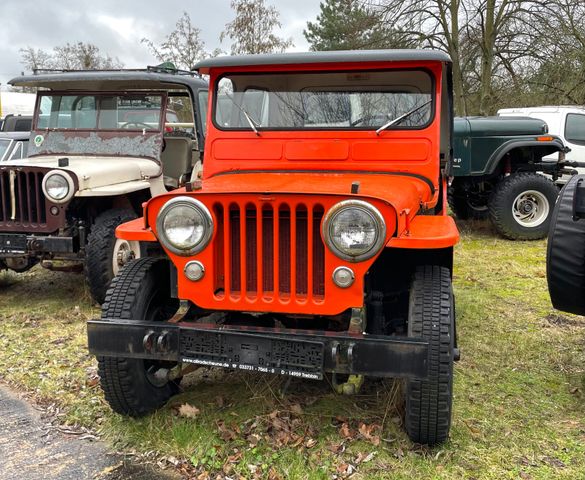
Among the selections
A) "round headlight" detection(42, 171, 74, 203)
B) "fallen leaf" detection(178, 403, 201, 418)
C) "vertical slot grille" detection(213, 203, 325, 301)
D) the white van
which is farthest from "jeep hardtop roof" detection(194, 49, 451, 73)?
the white van

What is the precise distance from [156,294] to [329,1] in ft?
98.7

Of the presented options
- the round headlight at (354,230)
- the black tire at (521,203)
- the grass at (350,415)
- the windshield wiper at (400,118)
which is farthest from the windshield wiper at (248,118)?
the black tire at (521,203)

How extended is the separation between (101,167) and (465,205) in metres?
6.21

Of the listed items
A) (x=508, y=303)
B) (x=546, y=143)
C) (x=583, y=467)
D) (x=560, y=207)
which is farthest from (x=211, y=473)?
(x=546, y=143)

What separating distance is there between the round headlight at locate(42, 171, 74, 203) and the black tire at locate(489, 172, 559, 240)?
5951 millimetres

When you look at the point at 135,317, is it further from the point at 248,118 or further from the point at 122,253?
the point at 122,253

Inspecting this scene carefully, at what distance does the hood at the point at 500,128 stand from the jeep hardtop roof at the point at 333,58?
208 inches

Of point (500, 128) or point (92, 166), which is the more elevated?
point (500, 128)

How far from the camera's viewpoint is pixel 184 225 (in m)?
2.86

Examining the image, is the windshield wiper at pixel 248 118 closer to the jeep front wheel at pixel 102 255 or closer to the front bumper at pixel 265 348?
the front bumper at pixel 265 348

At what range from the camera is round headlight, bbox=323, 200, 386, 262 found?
2668 mm

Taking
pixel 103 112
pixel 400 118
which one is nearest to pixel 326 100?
pixel 400 118

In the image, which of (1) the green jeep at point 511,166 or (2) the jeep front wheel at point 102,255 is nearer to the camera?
(2) the jeep front wheel at point 102,255

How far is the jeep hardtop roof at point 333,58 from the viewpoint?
11.9ft
